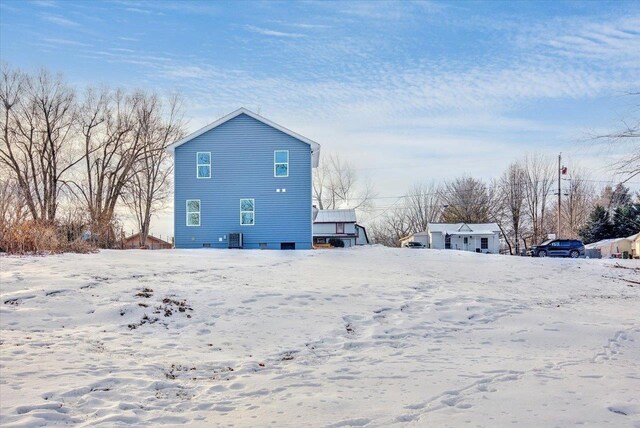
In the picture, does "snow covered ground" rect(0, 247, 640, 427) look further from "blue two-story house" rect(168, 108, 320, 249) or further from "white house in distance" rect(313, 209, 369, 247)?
"white house in distance" rect(313, 209, 369, 247)

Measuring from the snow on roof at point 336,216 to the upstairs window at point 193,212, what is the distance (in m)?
17.2

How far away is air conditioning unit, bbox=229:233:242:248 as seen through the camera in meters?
22.4

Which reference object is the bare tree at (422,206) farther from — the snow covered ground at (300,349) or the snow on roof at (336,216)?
the snow covered ground at (300,349)

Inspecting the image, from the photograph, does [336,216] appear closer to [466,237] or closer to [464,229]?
[464,229]

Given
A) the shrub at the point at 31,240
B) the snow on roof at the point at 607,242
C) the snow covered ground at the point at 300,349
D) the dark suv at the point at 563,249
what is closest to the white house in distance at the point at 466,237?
the snow on roof at the point at 607,242

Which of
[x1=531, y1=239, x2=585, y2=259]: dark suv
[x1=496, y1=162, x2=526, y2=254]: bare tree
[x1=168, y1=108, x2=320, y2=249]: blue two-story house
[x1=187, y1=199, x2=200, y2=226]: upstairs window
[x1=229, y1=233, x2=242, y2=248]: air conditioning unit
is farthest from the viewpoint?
[x1=496, y1=162, x2=526, y2=254]: bare tree

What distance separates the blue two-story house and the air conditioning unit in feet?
0.86

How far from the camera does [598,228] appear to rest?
134 feet

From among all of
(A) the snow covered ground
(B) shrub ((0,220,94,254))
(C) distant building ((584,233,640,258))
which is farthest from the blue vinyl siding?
(C) distant building ((584,233,640,258))

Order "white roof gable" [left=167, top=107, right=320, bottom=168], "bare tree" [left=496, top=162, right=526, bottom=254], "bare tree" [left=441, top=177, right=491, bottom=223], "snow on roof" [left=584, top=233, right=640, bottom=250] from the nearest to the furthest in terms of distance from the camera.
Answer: "white roof gable" [left=167, top=107, right=320, bottom=168] → "snow on roof" [left=584, top=233, right=640, bottom=250] → "bare tree" [left=496, top=162, right=526, bottom=254] → "bare tree" [left=441, top=177, right=491, bottom=223]

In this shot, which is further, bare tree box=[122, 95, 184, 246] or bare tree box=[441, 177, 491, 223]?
bare tree box=[441, 177, 491, 223]

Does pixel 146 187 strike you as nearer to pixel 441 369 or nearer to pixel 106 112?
pixel 106 112

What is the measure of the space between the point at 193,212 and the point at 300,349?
1727cm

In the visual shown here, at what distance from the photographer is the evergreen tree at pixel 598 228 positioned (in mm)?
40875
